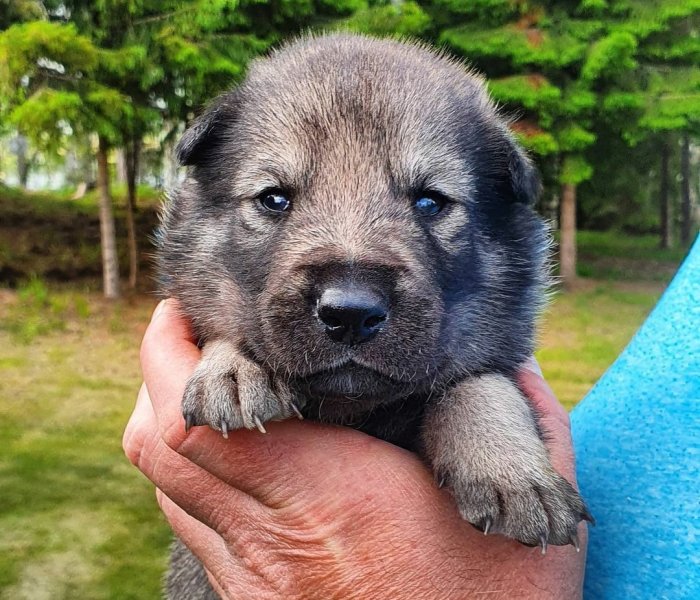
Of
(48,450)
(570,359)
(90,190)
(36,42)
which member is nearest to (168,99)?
(36,42)

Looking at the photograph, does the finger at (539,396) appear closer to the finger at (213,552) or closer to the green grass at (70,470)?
the finger at (213,552)

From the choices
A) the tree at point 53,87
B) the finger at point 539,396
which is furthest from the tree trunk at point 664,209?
the finger at point 539,396

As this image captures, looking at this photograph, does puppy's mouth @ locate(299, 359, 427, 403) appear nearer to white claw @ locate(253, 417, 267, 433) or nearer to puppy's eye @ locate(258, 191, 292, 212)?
white claw @ locate(253, 417, 267, 433)

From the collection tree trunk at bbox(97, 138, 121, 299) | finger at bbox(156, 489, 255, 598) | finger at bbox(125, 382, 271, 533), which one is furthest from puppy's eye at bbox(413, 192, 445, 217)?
tree trunk at bbox(97, 138, 121, 299)

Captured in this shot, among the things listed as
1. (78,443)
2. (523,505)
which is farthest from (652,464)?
(78,443)

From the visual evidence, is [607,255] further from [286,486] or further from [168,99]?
[286,486]
